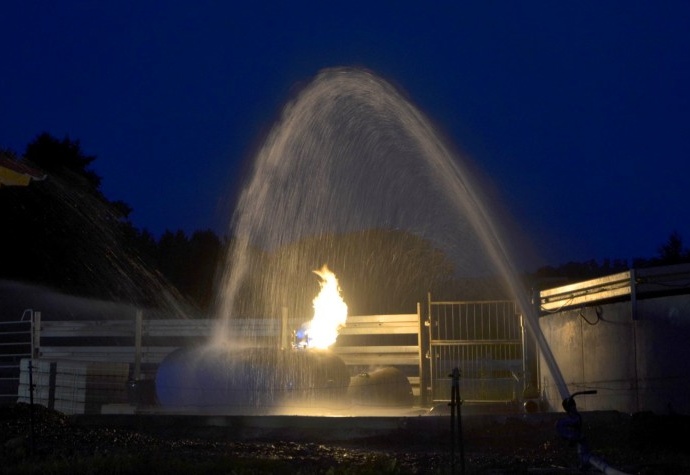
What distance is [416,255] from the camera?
144 feet

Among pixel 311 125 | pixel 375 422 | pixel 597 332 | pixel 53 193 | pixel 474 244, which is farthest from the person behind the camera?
pixel 53 193

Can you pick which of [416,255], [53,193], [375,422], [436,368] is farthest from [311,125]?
[416,255]

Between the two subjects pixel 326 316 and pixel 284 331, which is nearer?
pixel 326 316

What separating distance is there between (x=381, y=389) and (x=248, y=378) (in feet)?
9.00

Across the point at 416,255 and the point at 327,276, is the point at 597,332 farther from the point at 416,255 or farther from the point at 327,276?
the point at 416,255

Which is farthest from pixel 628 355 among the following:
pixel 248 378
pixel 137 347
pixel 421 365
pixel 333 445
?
pixel 137 347

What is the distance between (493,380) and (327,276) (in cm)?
409

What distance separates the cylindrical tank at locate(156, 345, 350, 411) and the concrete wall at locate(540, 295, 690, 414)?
13.9ft

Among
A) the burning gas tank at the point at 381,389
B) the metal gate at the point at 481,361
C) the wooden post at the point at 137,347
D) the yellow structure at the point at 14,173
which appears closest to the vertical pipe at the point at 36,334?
the wooden post at the point at 137,347

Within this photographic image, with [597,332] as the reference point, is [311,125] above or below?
above

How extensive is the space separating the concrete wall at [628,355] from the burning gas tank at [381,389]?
3358 millimetres

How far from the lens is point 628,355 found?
1426 cm

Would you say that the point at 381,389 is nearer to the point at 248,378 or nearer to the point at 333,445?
the point at 248,378

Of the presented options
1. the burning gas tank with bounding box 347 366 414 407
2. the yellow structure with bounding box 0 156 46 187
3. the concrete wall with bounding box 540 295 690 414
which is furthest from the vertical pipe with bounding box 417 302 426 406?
the yellow structure with bounding box 0 156 46 187
